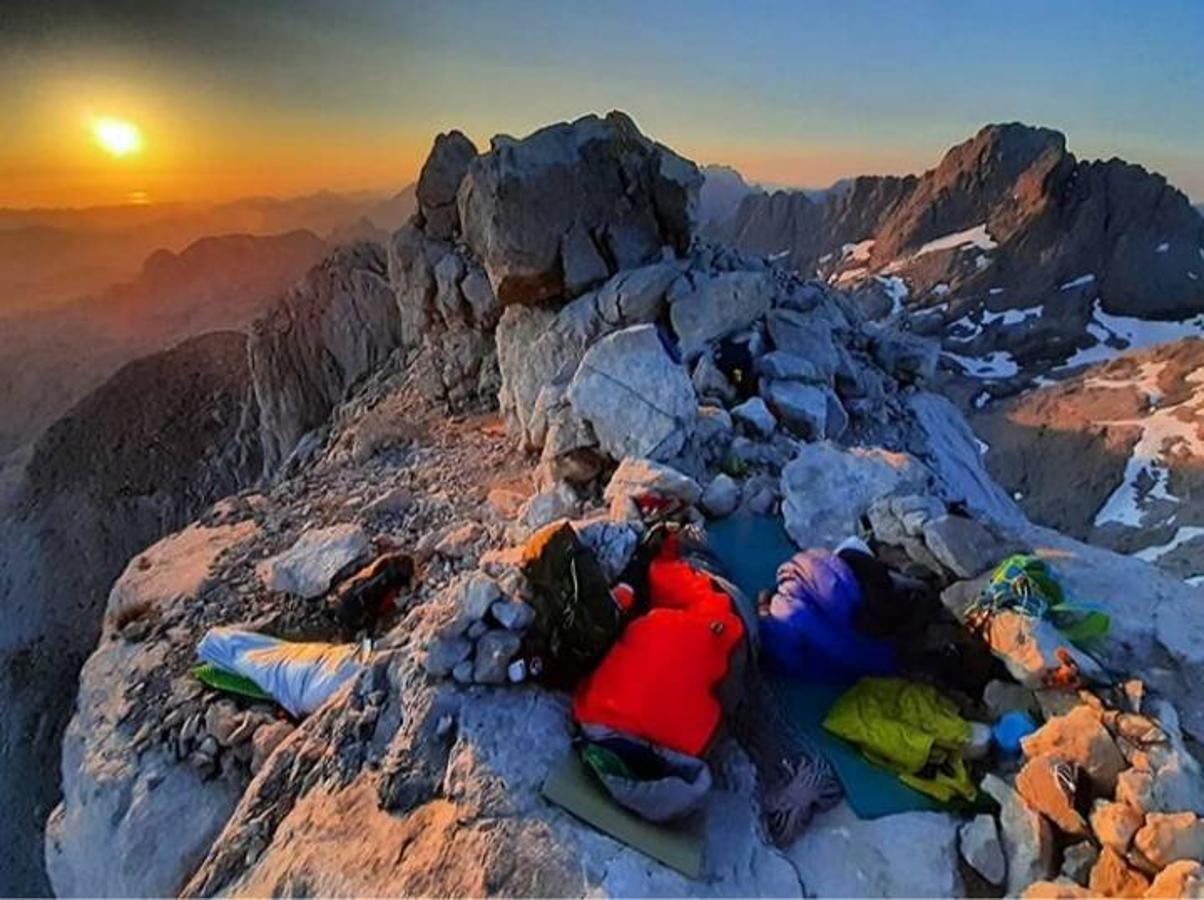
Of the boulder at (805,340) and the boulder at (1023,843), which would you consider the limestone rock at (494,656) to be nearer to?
the boulder at (1023,843)

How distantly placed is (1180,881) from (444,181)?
41.1 feet

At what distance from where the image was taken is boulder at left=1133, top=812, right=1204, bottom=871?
251cm

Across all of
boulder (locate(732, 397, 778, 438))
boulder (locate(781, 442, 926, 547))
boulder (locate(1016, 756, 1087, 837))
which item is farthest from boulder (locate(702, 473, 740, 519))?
boulder (locate(1016, 756, 1087, 837))

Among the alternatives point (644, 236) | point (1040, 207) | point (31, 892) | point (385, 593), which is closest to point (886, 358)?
point (644, 236)

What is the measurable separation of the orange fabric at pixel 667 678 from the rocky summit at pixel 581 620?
3cm

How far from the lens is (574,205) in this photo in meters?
10.2

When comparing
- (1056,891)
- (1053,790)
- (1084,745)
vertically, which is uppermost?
(1084,745)

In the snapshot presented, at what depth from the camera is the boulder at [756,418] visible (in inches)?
275

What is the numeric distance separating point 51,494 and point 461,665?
21.2 m

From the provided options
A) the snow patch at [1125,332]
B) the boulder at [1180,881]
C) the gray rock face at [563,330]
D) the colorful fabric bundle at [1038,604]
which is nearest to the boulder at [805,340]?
the gray rock face at [563,330]

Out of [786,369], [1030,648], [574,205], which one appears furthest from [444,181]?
[1030,648]

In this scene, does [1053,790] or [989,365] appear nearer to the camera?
[1053,790]

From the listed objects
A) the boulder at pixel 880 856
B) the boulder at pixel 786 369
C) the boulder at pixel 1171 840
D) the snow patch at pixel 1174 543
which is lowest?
the snow patch at pixel 1174 543

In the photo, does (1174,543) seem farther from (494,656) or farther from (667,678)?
(494,656)
